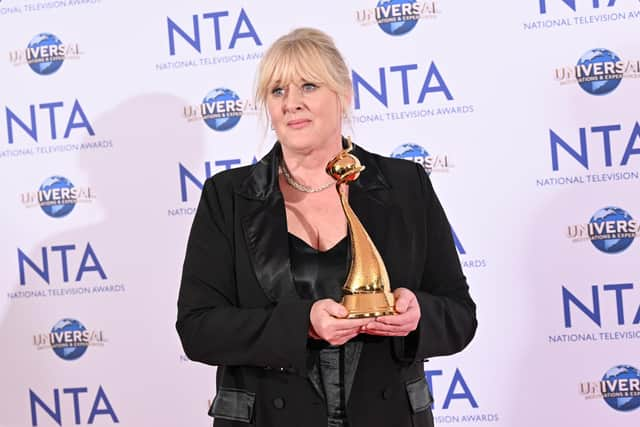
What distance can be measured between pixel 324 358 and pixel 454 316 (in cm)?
27

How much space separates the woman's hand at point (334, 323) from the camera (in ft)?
4.67

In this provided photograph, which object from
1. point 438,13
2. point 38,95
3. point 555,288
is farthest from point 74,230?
point 555,288

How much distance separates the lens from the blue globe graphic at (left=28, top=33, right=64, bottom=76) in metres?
3.05

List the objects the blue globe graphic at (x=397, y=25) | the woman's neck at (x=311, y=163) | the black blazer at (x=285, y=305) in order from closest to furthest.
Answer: the black blazer at (x=285, y=305)
the woman's neck at (x=311, y=163)
the blue globe graphic at (x=397, y=25)

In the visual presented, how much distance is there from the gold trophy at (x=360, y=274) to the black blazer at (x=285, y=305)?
0.37ft

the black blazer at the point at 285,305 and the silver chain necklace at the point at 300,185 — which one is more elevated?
the silver chain necklace at the point at 300,185

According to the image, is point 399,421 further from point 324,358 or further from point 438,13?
point 438,13

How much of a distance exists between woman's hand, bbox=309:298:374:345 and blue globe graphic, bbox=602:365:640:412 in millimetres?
1601

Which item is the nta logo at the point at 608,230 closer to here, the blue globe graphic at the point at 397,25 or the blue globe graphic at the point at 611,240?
the blue globe graphic at the point at 611,240

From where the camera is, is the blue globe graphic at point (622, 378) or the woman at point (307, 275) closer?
the woman at point (307, 275)

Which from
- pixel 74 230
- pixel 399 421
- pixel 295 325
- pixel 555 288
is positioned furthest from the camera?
pixel 74 230

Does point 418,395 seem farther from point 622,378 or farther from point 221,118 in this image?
point 221,118

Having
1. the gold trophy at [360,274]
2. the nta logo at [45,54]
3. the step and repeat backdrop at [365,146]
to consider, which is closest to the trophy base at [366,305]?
the gold trophy at [360,274]

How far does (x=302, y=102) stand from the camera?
1.66m
